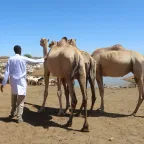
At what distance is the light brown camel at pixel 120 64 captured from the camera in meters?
8.73

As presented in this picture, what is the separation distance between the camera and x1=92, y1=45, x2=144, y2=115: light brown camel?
873cm

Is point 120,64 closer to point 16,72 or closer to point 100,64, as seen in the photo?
point 100,64

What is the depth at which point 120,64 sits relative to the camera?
28.7ft

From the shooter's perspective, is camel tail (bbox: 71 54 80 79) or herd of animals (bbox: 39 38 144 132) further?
herd of animals (bbox: 39 38 144 132)

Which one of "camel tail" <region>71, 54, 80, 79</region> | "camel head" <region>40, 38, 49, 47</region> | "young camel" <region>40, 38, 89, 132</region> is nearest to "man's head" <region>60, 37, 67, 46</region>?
"young camel" <region>40, 38, 89, 132</region>

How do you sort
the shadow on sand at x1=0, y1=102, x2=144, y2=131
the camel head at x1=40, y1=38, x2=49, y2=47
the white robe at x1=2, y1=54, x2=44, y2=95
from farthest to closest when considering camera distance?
the camel head at x1=40, y1=38, x2=49, y2=47 → the shadow on sand at x1=0, y1=102, x2=144, y2=131 → the white robe at x1=2, y1=54, x2=44, y2=95

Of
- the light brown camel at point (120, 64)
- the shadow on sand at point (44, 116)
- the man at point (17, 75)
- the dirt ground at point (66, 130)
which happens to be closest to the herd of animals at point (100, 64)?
the light brown camel at point (120, 64)

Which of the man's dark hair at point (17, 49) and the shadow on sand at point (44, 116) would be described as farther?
the shadow on sand at point (44, 116)

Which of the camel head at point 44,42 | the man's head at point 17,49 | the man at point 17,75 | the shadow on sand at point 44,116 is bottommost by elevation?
the shadow on sand at point 44,116

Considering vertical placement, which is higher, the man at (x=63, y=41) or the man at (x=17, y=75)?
the man at (x=63, y=41)

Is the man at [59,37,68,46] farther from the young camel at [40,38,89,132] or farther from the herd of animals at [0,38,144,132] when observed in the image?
the young camel at [40,38,89,132]

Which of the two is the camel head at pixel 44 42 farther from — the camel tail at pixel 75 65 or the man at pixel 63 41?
the camel tail at pixel 75 65

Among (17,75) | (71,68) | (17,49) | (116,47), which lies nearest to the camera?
(71,68)

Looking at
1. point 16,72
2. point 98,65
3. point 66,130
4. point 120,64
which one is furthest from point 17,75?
point 120,64
